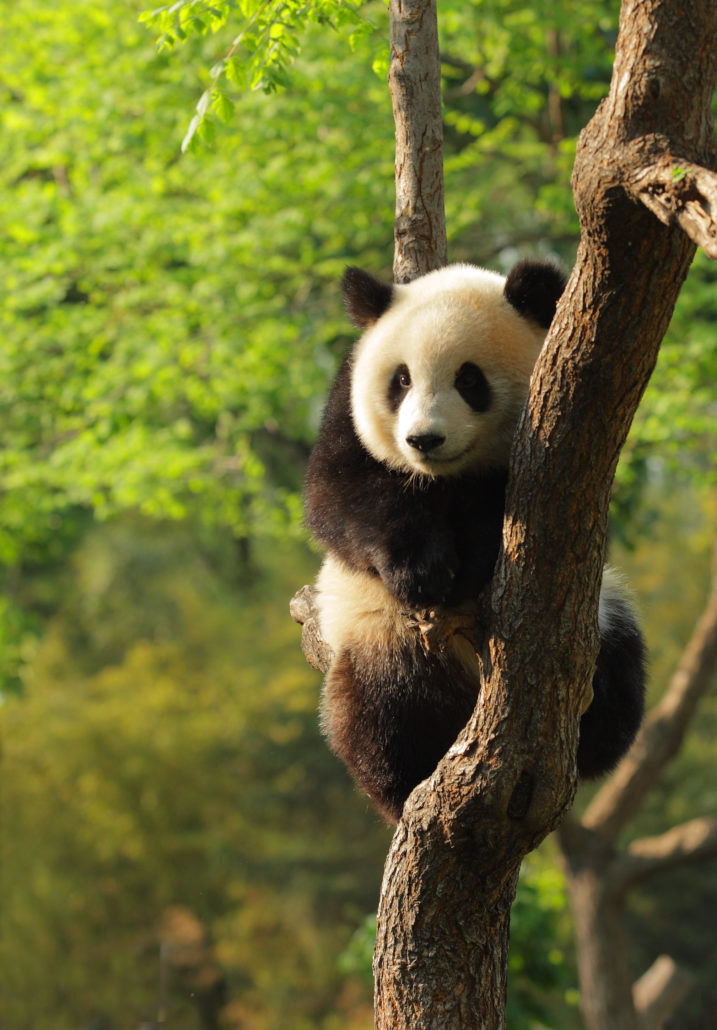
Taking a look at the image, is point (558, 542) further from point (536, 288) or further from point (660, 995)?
point (660, 995)

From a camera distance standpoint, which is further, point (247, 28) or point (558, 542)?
point (247, 28)

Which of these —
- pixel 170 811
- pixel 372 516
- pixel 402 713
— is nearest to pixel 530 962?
pixel 402 713

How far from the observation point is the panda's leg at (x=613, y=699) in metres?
2.95

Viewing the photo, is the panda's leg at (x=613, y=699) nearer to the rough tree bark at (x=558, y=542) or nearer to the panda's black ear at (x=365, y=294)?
the rough tree bark at (x=558, y=542)

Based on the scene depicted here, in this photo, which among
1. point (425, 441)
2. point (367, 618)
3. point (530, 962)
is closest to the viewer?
point (425, 441)

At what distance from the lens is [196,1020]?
17516 mm

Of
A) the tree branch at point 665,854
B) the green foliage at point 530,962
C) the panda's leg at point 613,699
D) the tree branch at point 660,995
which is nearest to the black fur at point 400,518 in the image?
the panda's leg at point 613,699

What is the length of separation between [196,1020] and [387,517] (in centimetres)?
1715

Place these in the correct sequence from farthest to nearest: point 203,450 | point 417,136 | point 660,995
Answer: point 203,450
point 660,995
point 417,136

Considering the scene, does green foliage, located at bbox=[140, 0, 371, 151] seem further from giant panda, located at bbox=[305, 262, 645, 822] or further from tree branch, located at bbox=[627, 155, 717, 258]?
tree branch, located at bbox=[627, 155, 717, 258]

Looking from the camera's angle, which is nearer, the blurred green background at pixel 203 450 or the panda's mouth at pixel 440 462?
the panda's mouth at pixel 440 462

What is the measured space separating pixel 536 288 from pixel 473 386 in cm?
29

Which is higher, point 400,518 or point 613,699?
point 400,518

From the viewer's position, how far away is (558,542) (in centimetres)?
219
